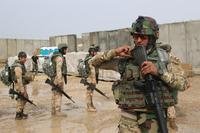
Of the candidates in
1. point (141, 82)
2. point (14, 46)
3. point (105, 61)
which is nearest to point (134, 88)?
point (141, 82)

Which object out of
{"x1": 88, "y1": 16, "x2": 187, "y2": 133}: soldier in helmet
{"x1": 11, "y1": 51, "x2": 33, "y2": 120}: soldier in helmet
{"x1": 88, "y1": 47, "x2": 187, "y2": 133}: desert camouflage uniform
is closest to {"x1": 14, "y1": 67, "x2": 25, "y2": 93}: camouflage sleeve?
{"x1": 11, "y1": 51, "x2": 33, "y2": 120}: soldier in helmet

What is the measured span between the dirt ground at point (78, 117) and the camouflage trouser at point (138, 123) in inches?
166

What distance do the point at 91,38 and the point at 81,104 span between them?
11.7 metres

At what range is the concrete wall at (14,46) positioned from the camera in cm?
3747

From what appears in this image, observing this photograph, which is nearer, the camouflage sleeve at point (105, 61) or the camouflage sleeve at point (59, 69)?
the camouflage sleeve at point (105, 61)

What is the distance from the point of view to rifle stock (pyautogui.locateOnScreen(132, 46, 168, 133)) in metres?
3.85

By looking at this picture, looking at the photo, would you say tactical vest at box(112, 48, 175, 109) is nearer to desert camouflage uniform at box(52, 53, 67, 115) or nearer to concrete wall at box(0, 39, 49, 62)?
desert camouflage uniform at box(52, 53, 67, 115)

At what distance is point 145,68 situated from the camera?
391 centimetres

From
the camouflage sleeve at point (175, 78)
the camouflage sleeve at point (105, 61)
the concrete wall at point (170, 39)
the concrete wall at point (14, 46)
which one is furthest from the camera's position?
the concrete wall at point (14, 46)

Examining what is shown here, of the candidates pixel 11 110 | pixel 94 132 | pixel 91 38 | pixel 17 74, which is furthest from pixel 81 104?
pixel 91 38

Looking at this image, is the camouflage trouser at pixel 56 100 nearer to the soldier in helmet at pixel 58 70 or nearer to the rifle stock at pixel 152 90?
the soldier in helmet at pixel 58 70

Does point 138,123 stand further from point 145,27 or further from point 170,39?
point 170,39

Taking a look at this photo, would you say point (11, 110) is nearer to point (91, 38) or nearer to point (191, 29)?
point (191, 29)

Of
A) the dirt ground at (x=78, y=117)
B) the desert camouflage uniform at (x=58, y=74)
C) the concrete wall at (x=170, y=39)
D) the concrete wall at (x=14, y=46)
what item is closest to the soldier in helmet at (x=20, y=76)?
the dirt ground at (x=78, y=117)
